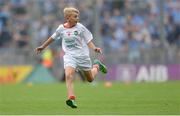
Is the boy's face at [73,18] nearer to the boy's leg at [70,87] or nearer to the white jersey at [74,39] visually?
the white jersey at [74,39]

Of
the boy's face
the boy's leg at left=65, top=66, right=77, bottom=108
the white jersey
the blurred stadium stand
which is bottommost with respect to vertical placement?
the blurred stadium stand

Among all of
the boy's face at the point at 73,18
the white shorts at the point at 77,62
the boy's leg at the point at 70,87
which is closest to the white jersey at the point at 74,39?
the white shorts at the point at 77,62

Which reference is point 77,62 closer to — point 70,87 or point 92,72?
point 70,87

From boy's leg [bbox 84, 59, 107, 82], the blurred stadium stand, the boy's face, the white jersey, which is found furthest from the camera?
the blurred stadium stand

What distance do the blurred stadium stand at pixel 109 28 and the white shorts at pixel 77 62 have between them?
1366 centimetres

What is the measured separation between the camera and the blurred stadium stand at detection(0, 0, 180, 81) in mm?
28906

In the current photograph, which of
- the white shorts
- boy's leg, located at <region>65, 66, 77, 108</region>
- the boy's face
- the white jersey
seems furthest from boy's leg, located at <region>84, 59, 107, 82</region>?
the boy's face

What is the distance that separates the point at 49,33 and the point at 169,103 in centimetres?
1483

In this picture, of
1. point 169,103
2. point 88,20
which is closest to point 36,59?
point 88,20

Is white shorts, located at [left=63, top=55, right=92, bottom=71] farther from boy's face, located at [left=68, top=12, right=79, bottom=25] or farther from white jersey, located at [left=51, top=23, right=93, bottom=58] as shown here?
boy's face, located at [left=68, top=12, right=79, bottom=25]

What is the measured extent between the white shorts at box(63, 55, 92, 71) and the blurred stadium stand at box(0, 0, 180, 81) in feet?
44.8

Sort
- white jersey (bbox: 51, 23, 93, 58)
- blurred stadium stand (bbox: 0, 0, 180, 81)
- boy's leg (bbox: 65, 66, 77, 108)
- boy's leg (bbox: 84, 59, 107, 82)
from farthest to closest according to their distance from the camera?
blurred stadium stand (bbox: 0, 0, 180, 81)
boy's leg (bbox: 84, 59, 107, 82)
white jersey (bbox: 51, 23, 93, 58)
boy's leg (bbox: 65, 66, 77, 108)

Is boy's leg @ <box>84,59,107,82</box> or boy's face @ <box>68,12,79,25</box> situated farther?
boy's leg @ <box>84,59,107,82</box>

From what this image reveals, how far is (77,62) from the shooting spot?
1470 cm
